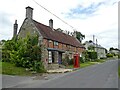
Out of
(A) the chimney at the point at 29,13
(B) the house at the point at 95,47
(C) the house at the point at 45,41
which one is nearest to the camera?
(C) the house at the point at 45,41

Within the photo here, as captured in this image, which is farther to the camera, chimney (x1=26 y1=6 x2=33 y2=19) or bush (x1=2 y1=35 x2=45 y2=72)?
chimney (x1=26 y1=6 x2=33 y2=19)

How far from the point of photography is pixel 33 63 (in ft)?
88.2

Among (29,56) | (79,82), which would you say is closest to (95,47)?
(29,56)

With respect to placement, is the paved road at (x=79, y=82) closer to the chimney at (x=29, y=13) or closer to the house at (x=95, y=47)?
the chimney at (x=29, y=13)

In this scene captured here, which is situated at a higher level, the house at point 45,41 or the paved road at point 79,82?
the house at point 45,41

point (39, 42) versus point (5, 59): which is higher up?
point (39, 42)

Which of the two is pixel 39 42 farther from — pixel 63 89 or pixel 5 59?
pixel 63 89

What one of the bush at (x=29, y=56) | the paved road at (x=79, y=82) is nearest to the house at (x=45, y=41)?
the bush at (x=29, y=56)

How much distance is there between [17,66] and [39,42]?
5.69 meters

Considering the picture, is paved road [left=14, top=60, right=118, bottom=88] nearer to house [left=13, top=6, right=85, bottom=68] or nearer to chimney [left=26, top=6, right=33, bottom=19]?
house [left=13, top=6, right=85, bottom=68]

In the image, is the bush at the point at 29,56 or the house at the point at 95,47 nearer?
the bush at the point at 29,56

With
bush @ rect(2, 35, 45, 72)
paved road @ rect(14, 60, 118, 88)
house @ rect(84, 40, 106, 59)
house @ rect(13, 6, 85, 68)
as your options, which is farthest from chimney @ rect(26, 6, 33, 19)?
house @ rect(84, 40, 106, 59)

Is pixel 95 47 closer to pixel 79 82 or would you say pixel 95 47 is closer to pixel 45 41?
pixel 45 41

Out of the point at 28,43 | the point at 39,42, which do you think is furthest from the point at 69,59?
the point at 28,43
